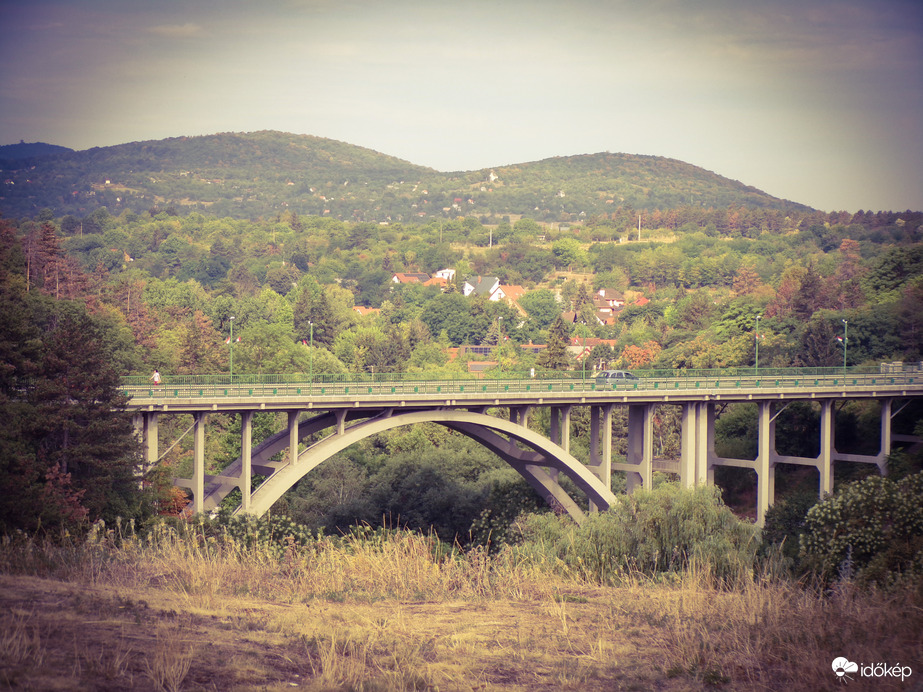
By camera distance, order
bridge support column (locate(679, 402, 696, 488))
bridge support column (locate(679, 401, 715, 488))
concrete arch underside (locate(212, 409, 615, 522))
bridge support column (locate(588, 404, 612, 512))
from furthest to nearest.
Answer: bridge support column (locate(679, 401, 715, 488)), bridge support column (locate(679, 402, 696, 488)), bridge support column (locate(588, 404, 612, 512)), concrete arch underside (locate(212, 409, 615, 522))

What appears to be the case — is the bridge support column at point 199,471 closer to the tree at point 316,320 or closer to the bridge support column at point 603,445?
the bridge support column at point 603,445

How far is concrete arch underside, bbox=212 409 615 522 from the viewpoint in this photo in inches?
1310

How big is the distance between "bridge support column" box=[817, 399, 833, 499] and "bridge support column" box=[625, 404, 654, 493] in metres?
11.1

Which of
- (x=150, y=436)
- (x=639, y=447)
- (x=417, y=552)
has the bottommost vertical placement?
(x=639, y=447)

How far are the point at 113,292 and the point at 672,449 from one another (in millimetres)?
57978

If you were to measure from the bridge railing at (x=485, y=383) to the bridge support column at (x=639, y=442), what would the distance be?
1.13 meters

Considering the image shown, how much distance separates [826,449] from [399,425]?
2432cm

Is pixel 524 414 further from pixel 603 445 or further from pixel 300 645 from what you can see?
pixel 300 645

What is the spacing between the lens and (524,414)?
134ft

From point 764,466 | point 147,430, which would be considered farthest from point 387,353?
point 147,430

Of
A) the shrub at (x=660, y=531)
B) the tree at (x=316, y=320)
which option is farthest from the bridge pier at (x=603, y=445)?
the tree at (x=316, y=320)

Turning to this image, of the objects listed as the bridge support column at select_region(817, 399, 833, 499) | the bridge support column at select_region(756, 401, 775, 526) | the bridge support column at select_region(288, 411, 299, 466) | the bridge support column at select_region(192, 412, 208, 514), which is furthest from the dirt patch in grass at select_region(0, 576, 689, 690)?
the bridge support column at select_region(817, 399, 833, 499)

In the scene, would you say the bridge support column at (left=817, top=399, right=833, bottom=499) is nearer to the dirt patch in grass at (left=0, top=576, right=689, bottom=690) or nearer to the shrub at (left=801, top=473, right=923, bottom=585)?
the shrub at (left=801, top=473, right=923, bottom=585)

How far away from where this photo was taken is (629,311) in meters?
146
